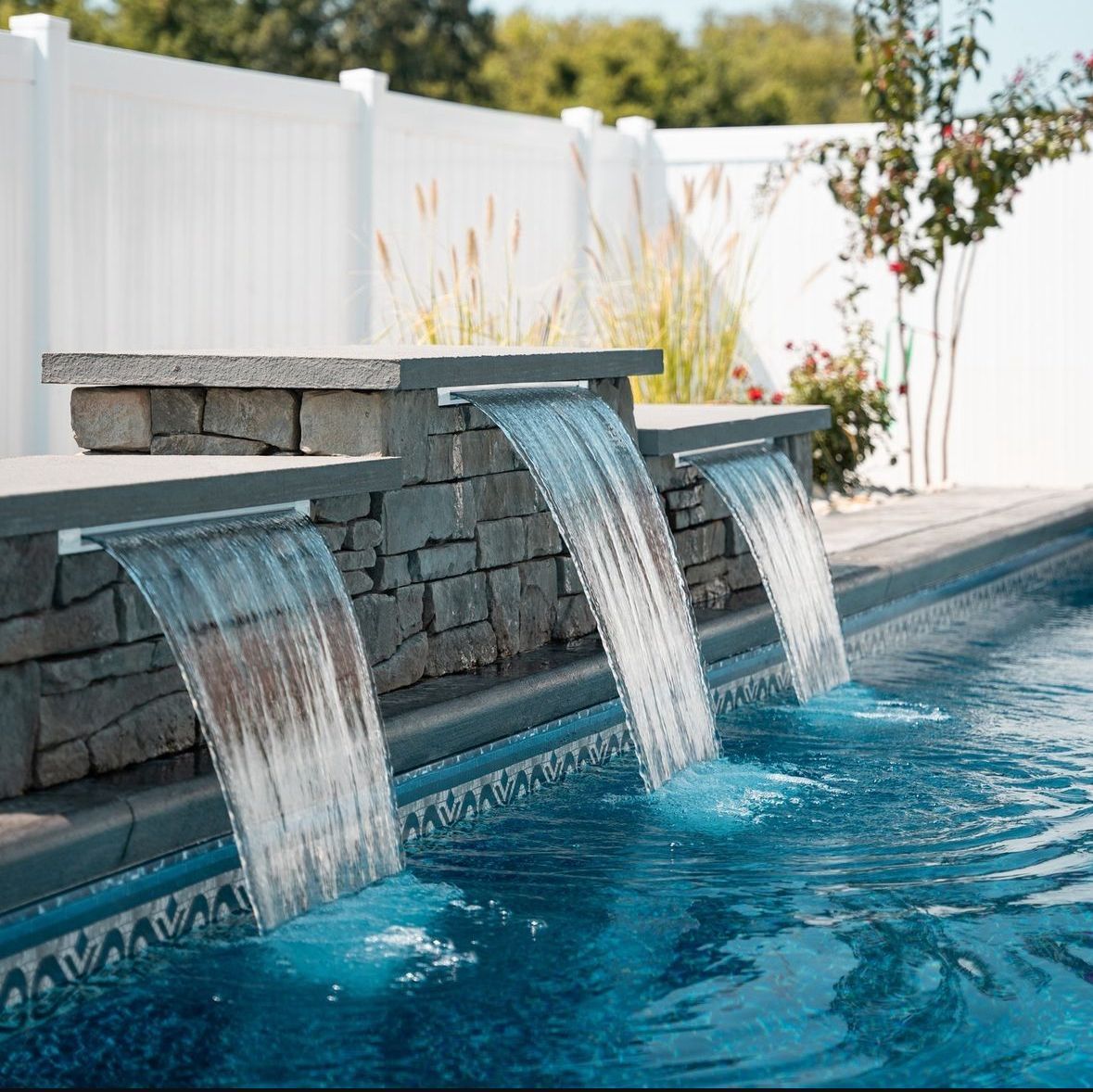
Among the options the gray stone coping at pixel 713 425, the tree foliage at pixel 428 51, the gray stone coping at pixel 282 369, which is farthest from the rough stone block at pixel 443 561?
the tree foliage at pixel 428 51

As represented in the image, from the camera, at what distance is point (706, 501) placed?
5969 mm

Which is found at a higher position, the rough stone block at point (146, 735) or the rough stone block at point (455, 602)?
the rough stone block at point (455, 602)

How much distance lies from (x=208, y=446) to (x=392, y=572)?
0.56m

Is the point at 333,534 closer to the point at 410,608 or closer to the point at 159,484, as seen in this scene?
the point at 410,608

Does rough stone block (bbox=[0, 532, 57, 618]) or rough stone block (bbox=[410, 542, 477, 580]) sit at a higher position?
rough stone block (bbox=[0, 532, 57, 618])

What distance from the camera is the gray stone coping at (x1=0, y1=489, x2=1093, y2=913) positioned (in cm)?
293

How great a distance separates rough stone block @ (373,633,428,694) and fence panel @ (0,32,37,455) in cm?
326

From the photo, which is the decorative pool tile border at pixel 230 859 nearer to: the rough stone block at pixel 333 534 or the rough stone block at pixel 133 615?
the rough stone block at pixel 133 615

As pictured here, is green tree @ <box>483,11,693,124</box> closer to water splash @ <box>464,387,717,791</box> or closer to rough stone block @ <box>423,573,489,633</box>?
water splash @ <box>464,387,717,791</box>

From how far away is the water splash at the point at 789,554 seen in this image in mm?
5551

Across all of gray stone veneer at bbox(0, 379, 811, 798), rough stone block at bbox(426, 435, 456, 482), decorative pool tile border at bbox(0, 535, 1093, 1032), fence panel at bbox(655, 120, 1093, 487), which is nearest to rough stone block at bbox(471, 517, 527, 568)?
gray stone veneer at bbox(0, 379, 811, 798)

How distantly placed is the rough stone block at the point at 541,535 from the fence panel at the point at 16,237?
9.63ft

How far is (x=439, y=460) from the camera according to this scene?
447 cm

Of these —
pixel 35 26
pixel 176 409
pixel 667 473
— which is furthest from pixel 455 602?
pixel 35 26
